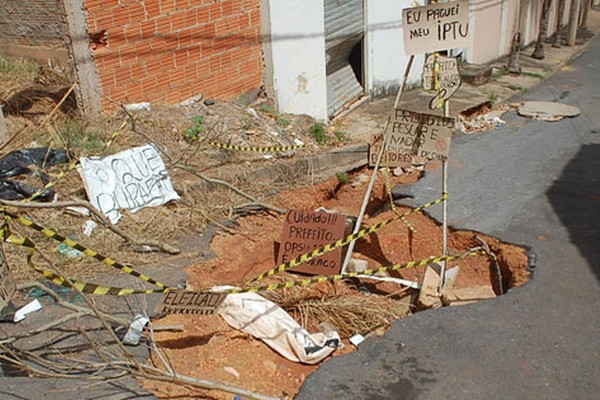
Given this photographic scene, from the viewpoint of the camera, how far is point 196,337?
4746 millimetres

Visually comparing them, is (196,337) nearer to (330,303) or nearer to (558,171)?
(330,303)

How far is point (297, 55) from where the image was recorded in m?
10.3

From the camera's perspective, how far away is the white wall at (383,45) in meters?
12.1

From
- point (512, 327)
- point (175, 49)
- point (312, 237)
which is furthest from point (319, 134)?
point (512, 327)

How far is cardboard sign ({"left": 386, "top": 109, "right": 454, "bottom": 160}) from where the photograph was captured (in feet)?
18.1

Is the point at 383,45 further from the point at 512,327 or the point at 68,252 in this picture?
the point at 512,327

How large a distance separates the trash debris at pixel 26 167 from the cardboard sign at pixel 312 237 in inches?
103

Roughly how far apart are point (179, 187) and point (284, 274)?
193 centimetres

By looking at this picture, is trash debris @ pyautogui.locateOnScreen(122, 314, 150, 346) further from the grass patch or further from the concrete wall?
the concrete wall

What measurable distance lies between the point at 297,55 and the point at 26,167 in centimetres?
509

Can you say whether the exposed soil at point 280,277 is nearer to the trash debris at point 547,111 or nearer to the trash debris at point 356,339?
the trash debris at point 356,339

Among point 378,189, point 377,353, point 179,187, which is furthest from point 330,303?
point 378,189

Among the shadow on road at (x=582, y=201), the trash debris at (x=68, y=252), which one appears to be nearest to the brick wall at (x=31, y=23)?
the trash debris at (x=68, y=252)

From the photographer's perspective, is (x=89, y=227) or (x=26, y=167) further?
(x=26, y=167)
